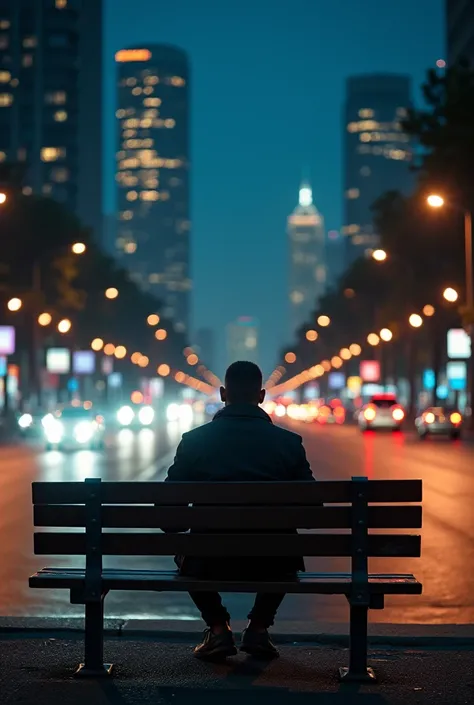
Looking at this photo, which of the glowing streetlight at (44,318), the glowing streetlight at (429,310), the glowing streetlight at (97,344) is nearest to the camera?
the glowing streetlight at (429,310)

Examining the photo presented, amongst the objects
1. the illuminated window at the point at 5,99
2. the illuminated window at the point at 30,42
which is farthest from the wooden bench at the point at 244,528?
the illuminated window at the point at 30,42

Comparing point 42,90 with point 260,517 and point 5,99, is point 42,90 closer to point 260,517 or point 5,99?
point 5,99

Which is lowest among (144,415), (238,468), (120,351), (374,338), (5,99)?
(144,415)

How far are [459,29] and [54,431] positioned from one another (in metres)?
98.2

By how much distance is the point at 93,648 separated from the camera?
26.6ft

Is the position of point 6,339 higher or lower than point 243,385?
higher

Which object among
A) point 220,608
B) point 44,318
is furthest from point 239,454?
point 44,318

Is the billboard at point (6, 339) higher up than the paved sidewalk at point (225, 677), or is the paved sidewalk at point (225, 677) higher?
the billboard at point (6, 339)

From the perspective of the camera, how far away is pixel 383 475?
30.0 meters

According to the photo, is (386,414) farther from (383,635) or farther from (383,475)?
(383,635)

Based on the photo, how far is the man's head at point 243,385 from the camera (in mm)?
8641

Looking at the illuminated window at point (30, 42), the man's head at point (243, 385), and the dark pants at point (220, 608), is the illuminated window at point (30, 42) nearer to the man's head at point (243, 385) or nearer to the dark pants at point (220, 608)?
the man's head at point (243, 385)

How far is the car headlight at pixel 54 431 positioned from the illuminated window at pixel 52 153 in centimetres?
13769

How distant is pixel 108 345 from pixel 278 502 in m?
130
